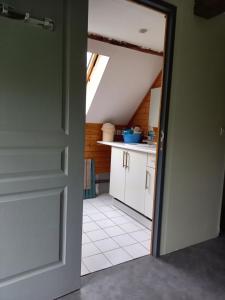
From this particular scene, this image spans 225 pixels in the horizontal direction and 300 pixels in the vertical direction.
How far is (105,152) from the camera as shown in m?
3.96

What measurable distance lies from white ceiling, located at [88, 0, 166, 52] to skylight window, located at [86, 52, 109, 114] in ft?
1.33

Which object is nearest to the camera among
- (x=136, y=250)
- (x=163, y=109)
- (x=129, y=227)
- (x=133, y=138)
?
(x=163, y=109)

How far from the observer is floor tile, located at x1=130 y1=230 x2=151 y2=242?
243 centimetres

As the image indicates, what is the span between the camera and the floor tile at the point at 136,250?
212 centimetres

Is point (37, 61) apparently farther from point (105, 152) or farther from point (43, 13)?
point (105, 152)

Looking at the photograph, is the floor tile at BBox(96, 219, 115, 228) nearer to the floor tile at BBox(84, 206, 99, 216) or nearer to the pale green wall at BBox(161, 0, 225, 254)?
the floor tile at BBox(84, 206, 99, 216)

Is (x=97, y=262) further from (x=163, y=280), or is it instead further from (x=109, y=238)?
(x=163, y=280)

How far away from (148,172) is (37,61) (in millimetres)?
1809

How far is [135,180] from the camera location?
293cm

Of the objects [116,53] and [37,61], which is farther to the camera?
[116,53]

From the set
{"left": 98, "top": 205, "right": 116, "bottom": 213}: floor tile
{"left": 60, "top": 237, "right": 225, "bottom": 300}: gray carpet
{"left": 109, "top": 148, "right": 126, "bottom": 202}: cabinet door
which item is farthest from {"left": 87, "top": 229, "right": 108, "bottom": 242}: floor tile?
{"left": 109, "top": 148, "right": 126, "bottom": 202}: cabinet door

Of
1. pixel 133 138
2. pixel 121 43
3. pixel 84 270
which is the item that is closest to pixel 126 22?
pixel 121 43

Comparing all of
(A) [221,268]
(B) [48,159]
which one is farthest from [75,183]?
(A) [221,268]

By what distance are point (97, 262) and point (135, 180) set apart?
119 centimetres
